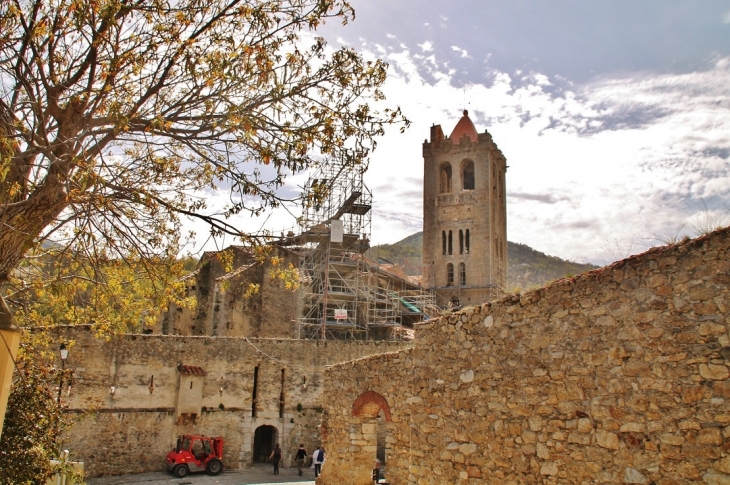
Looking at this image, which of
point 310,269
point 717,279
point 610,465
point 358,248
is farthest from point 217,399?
point 717,279

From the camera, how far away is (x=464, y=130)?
170ft

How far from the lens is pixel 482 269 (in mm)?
47000

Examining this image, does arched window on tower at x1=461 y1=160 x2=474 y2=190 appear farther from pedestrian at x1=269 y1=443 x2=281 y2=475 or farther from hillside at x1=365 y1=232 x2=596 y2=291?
pedestrian at x1=269 y1=443 x2=281 y2=475


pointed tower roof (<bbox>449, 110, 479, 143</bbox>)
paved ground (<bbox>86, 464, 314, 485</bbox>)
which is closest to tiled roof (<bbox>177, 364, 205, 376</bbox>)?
paved ground (<bbox>86, 464, 314, 485</bbox>)

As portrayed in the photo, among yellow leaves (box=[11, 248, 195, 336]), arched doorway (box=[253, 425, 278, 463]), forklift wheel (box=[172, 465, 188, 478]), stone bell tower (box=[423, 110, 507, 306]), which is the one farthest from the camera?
stone bell tower (box=[423, 110, 507, 306])

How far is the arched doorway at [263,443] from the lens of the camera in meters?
21.4

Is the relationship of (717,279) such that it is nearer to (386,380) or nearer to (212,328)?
(386,380)

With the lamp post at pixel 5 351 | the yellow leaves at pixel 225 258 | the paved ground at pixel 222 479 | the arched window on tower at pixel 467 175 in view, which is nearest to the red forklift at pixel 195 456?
the paved ground at pixel 222 479

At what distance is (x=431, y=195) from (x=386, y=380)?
39946mm

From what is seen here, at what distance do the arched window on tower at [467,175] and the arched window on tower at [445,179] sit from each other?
1.28 meters

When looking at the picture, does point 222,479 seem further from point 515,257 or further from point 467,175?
point 515,257

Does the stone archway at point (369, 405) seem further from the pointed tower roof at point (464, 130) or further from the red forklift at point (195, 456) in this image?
the pointed tower roof at point (464, 130)

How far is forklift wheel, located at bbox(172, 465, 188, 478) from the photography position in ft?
57.8

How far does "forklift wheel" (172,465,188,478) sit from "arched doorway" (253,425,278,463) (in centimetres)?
362
